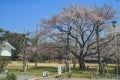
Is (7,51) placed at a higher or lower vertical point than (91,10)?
lower

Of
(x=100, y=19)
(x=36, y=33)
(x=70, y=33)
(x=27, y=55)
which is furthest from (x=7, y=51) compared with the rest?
(x=100, y=19)

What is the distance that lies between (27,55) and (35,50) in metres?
3.15

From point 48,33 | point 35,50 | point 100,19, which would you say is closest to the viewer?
point 100,19

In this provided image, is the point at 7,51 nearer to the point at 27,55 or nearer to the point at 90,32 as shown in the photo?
the point at 27,55

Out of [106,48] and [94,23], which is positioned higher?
[94,23]

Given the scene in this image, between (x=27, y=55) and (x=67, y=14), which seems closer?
(x=67, y=14)

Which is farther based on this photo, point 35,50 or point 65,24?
point 35,50

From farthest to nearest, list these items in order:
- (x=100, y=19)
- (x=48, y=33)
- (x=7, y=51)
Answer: (x=7, y=51)
(x=48, y=33)
(x=100, y=19)

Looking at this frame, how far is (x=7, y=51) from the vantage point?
225 ft

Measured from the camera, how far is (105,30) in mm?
42375

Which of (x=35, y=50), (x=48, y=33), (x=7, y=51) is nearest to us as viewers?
(x=48, y=33)

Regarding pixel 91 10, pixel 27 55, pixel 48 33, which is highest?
pixel 91 10

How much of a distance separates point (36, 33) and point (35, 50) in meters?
4.23

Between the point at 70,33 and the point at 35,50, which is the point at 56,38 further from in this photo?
the point at 35,50
